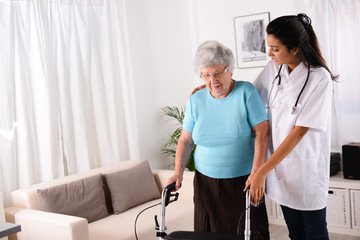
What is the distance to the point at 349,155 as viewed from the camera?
13.0ft

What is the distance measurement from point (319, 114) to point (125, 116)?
113 inches

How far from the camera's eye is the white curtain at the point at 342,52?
415cm

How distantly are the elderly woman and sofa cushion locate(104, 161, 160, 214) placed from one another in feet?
5.53

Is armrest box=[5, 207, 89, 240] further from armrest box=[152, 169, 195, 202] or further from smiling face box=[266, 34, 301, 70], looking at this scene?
smiling face box=[266, 34, 301, 70]

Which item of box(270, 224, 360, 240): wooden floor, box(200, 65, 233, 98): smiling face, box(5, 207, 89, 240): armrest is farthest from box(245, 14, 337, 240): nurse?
box(270, 224, 360, 240): wooden floor

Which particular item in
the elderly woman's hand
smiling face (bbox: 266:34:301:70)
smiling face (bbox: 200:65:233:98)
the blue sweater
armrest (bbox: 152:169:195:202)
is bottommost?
armrest (bbox: 152:169:195:202)

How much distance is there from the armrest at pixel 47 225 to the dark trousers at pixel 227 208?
1.09 m

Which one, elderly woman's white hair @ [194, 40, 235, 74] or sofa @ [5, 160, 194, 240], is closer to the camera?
elderly woman's white hair @ [194, 40, 235, 74]

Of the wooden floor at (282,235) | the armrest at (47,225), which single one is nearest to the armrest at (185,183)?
the wooden floor at (282,235)

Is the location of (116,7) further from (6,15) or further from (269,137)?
(269,137)

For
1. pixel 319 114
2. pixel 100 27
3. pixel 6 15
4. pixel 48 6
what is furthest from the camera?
pixel 100 27

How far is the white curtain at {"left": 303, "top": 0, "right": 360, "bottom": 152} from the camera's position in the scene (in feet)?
13.6

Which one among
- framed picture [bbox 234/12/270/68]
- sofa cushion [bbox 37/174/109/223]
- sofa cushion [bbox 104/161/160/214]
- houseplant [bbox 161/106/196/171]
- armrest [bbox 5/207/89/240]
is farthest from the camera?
houseplant [bbox 161/106/196/171]

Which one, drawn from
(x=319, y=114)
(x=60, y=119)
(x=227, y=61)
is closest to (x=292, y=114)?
(x=319, y=114)
